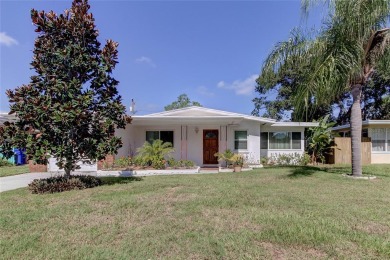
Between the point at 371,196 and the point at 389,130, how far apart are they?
1410 centimetres

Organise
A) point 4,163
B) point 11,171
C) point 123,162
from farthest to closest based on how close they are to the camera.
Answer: point 4,163
point 11,171
point 123,162

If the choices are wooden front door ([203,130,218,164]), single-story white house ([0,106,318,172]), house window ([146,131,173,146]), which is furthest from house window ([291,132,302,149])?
house window ([146,131,173,146])

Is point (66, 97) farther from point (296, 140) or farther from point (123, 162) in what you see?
point (296, 140)

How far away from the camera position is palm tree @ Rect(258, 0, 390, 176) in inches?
338

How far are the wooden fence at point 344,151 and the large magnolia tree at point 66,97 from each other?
14.6m

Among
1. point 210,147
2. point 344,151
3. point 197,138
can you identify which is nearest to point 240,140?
point 210,147

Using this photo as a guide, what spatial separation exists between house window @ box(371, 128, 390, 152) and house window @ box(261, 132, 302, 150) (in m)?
5.34

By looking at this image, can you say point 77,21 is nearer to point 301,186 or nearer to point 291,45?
point 291,45

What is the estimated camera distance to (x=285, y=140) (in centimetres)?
1756

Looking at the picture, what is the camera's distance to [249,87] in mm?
32250

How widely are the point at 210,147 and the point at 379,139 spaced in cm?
1220

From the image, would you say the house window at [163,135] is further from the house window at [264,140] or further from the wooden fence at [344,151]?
the wooden fence at [344,151]

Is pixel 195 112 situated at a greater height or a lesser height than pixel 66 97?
greater

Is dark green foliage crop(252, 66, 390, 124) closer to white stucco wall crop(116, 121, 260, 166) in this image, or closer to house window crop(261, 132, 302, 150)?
house window crop(261, 132, 302, 150)
